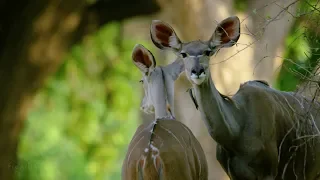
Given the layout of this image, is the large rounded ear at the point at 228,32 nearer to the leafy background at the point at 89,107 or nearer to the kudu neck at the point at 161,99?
the kudu neck at the point at 161,99

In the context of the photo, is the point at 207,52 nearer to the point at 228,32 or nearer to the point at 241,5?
the point at 228,32

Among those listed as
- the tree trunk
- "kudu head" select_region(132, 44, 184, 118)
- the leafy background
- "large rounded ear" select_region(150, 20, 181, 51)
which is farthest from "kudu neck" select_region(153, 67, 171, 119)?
the leafy background

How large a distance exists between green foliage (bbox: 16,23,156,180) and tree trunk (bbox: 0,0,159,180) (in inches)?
25.2

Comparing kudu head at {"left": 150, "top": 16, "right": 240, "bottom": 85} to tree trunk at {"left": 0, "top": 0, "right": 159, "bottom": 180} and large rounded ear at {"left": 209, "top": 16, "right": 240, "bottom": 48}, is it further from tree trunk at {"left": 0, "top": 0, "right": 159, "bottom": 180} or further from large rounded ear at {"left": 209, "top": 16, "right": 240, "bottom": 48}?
tree trunk at {"left": 0, "top": 0, "right": 159, "bottom": 180}

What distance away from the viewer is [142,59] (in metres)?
5.39

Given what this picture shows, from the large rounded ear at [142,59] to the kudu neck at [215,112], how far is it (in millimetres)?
476

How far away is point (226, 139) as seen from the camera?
5074 mm

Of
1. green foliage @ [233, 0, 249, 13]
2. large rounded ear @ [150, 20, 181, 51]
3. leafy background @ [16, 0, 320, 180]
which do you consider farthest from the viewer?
leafy background @ [16, 0, 320, 180]

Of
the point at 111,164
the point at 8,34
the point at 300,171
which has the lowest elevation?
the point at 111,164

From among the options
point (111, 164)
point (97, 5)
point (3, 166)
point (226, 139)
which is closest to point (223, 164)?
point (226, 139)

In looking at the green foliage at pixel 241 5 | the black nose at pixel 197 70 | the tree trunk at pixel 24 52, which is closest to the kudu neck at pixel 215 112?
the black nose at pixel 197 70

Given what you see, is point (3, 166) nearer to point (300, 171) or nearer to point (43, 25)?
point (43, 25)

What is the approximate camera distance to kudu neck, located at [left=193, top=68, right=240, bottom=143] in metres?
4.95

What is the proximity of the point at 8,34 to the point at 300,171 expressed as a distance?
14.9 ft
